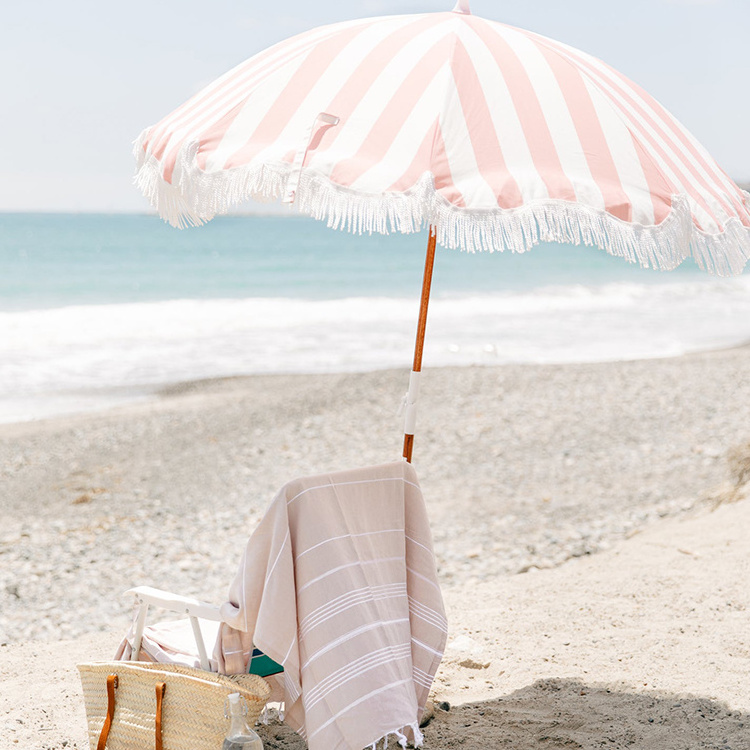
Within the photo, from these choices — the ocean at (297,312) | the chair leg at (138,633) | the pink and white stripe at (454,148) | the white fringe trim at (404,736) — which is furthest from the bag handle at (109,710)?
the ocean at (297,312)

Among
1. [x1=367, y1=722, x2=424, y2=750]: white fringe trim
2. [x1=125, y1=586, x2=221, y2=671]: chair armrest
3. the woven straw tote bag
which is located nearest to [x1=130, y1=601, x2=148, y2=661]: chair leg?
[x1=125, y1=586, x2=221, y2=671]: chair armrest

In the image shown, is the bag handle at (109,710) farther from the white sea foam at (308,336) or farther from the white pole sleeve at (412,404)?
the white sea foam at (308,336)

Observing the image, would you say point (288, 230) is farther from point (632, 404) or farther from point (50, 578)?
point (50, 578)

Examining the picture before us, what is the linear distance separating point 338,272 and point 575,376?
2006 cm

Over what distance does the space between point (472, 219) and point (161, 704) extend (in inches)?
64.4

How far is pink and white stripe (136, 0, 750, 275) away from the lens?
212 centimetres

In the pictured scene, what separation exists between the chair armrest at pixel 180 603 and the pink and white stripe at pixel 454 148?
1.16m

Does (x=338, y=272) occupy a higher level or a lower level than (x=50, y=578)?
higher

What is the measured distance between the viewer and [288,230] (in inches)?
1839

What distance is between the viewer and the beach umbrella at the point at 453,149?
6.95 ft

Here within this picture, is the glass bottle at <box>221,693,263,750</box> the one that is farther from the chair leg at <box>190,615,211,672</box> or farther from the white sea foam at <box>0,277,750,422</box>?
the white sea foam at <box>0,277,750,422</box>

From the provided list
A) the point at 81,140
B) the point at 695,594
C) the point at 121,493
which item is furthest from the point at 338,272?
the point at 81,140

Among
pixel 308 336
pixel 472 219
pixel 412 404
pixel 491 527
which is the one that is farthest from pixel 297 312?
pixel 472 219

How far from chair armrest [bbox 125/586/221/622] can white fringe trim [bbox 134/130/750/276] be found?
3.79 feet
